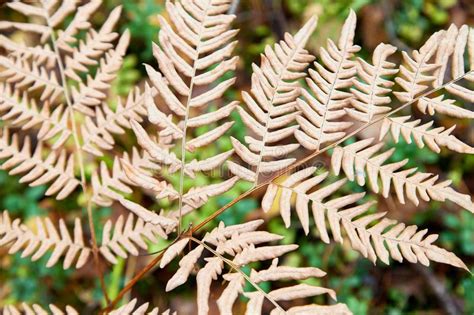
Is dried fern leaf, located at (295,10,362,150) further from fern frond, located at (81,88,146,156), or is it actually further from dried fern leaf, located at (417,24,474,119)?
fern frond, located at (81,88,146,156)

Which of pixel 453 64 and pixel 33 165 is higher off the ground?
pixel 453 64

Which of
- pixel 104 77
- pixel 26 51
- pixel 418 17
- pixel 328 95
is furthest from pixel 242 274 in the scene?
pixel 418 17

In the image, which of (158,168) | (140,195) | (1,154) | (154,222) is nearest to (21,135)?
(140,195)

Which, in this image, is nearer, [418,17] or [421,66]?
[421,66]

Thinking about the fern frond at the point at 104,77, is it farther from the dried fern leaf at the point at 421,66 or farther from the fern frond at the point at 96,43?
the dried fern leaf at the point at 421,66

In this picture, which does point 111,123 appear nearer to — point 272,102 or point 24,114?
point 24,114

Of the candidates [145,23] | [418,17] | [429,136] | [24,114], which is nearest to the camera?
[429,136]

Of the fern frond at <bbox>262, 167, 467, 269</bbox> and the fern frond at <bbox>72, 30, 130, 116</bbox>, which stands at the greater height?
the fern frond at <bbox>72, 30, 130, 116</bbox>

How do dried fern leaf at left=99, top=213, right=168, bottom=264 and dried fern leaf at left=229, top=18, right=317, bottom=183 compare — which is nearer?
dried fern leaf at left=229, top=18, right=317, bottom=183

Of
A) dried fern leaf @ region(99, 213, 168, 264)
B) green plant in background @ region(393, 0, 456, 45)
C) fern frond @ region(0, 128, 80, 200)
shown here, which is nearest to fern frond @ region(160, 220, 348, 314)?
dried fern leaf @ region(99, 213, 168, 264)
